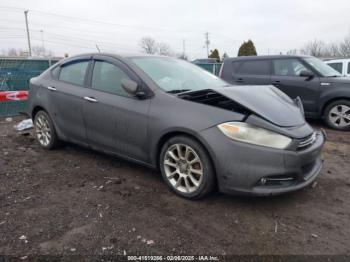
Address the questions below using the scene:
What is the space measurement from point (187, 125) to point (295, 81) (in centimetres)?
496

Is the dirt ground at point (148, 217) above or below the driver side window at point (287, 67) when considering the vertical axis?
below

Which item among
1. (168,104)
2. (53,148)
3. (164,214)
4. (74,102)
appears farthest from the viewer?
(53,148)

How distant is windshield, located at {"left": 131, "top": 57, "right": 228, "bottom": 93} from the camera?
11.8 feet

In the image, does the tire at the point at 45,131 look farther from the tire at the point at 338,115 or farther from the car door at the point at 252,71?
the tire at the point at 338,115

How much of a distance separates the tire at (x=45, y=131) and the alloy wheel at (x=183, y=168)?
2.31m

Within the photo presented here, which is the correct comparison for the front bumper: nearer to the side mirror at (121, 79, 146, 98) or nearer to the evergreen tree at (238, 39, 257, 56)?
the side mirror at (121, 79, 146, 98)

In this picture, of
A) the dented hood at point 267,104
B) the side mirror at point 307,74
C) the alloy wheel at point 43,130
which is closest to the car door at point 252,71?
the side mirror at point 307,74

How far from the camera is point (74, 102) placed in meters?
4.17

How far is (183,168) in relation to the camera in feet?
10.5

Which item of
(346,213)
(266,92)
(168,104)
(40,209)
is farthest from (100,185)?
(346,213)

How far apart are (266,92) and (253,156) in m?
1.12

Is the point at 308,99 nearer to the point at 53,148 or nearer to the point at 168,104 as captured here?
the point at 168,104

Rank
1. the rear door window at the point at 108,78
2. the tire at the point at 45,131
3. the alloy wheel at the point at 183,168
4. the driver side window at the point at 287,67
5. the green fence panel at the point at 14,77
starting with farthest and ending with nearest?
the green fence panel at the point at 14,77, the driver side window at the point at 287,67, the tire at the point at 45,131, the rear door window at the point at 108,78, the alloy wheel at the point at 183,168

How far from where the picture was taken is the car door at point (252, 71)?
7.60 meters
